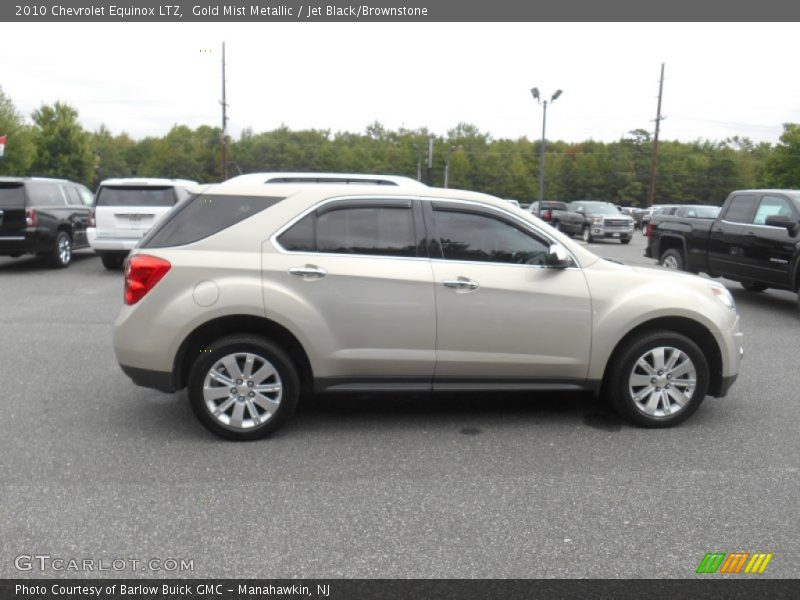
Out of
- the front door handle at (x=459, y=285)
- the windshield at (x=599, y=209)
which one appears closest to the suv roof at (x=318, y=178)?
the front door handle at (x=459, y=285)

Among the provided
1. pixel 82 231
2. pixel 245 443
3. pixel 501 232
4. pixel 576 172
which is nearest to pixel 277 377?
pixel 245 443

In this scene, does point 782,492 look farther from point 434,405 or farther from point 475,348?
point 434,405

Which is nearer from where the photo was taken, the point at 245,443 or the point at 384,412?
the point at 245,443

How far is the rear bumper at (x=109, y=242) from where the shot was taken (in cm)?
1405

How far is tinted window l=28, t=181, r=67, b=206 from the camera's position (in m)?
14.4

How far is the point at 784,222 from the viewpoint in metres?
10.5

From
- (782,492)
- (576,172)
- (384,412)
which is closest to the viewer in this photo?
(782,492)

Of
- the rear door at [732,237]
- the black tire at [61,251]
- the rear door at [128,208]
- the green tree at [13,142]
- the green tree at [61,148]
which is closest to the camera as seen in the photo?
the rear door at [732,237]

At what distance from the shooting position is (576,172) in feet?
352

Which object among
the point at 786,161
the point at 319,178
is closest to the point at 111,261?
the point at 319,178

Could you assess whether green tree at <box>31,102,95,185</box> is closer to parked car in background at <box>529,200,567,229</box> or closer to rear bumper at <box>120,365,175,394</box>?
parked car in background at <box>529,200,567,229</box>

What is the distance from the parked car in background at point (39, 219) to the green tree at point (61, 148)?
57.0 m

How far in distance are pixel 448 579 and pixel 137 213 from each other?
489 inches

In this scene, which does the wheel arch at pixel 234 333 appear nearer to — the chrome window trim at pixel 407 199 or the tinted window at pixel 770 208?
the chrome window trim at pixel 407 199
